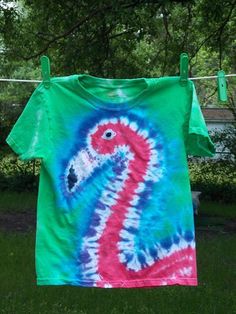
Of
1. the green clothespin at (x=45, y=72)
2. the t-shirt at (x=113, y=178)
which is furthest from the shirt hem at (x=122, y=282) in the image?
the green clothespin at (x=45, y=72)

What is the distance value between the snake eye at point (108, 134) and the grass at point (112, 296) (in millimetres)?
1920

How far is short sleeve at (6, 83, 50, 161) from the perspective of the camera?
12.2ft

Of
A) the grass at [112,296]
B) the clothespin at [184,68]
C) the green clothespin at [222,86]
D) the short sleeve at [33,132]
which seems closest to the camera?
the short sleeve at [33,132]

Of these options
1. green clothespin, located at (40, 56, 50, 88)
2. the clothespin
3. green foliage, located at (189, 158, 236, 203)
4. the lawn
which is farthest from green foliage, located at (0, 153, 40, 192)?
the clothespin

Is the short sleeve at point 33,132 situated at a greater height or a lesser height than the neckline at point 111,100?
lesser

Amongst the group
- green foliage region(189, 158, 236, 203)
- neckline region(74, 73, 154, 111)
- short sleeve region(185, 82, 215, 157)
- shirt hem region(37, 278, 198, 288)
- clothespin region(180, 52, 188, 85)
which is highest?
clothespin region(180, 52, 188, 85)

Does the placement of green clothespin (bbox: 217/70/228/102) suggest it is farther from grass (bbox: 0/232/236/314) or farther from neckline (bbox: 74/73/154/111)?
grass (bbox: 0/232/236/314)

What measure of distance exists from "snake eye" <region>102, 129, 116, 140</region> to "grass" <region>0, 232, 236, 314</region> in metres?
1.92

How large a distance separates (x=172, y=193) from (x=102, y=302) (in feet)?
6.59

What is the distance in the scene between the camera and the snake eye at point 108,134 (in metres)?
3.83

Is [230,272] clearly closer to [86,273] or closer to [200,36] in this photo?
[86,273]

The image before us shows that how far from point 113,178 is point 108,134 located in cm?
29

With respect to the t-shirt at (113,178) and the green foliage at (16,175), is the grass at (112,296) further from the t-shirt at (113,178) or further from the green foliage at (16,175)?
the green foliage at (16,175)

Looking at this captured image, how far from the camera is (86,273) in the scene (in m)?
3.74
